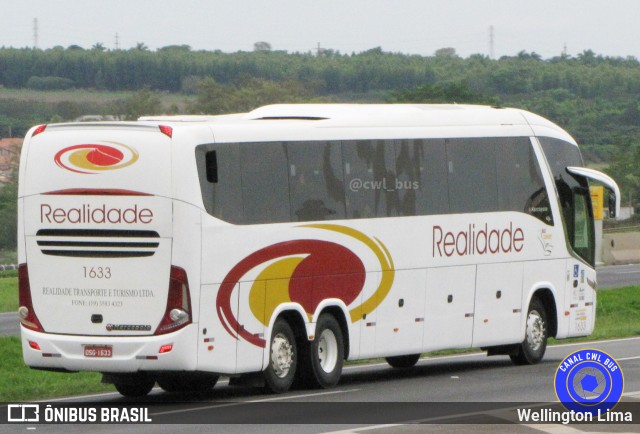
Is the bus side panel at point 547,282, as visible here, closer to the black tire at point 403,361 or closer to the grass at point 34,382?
the black tire at point 403,361

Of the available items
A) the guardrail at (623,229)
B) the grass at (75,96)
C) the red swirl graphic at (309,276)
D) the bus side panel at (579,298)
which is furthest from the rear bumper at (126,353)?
the grass at (75,96)

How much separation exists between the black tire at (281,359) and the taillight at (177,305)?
161 centimetres

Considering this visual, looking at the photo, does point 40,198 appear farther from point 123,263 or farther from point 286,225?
point 286,225

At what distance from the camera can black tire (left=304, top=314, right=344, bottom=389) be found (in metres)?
19.0

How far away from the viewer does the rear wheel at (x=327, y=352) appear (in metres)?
19.0

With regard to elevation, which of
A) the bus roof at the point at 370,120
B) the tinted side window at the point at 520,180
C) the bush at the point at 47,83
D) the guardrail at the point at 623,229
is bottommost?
the guardrail at the point at 623,229

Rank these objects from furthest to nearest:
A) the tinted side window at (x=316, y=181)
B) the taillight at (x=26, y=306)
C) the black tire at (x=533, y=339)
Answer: the black tire at (x=533, y=339) < the tinted side window at (x=316, y=181) < the taillight at (x=26, y=306)

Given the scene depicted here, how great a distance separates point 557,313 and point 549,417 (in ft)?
28.6

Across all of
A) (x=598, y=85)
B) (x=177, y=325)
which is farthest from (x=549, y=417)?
(x=598, y=85)

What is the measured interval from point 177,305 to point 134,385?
6.39ft

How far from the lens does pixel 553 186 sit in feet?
76.4

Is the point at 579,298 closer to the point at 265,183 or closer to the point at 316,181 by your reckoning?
the point at 316,181

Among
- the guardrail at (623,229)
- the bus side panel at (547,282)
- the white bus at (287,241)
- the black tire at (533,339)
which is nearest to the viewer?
the white bus at (287,241)

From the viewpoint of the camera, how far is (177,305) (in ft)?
56.3
